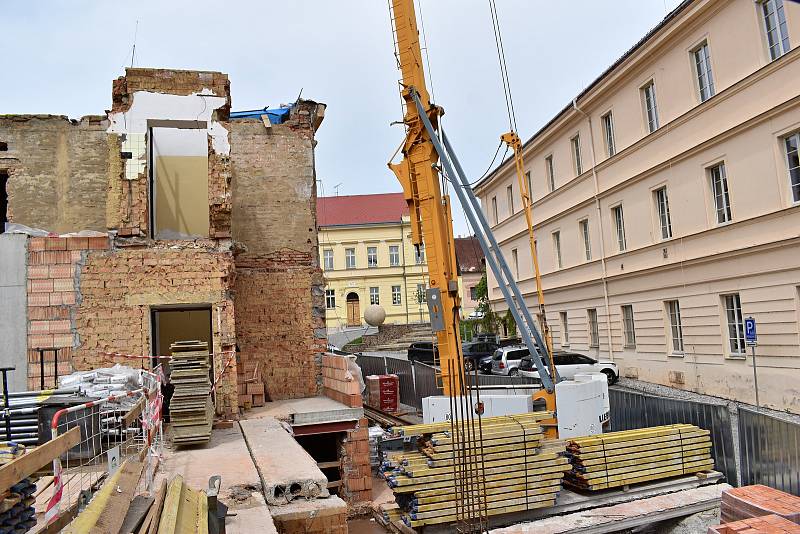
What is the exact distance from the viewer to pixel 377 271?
166 ft

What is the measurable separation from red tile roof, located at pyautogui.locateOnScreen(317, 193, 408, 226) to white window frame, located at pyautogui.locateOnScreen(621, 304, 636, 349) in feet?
99.8

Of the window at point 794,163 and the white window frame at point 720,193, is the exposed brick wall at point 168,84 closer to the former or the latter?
the white window frame at point 720,193

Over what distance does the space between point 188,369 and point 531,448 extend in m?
5.80

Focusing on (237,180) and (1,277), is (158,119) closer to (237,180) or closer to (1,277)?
(237,180)

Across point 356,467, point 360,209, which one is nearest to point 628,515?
point 356,467

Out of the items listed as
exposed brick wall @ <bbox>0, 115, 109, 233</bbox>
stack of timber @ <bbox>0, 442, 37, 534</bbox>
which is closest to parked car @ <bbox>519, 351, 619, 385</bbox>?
exposed brick wall @ <bbox>0, 115, 109, 233</bbox>

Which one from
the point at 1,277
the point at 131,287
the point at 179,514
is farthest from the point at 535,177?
the point at 179,514

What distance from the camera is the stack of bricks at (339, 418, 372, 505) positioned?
41.4 ft

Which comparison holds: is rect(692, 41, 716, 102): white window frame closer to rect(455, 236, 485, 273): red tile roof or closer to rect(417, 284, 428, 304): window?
rect(417, 284, 428, 304): window

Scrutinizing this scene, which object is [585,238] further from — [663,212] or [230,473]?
[230,473]

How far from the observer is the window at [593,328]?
24703mm

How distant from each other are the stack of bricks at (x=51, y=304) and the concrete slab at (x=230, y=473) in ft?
11.5

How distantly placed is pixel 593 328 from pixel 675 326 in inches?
216

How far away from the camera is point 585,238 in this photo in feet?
82.6
